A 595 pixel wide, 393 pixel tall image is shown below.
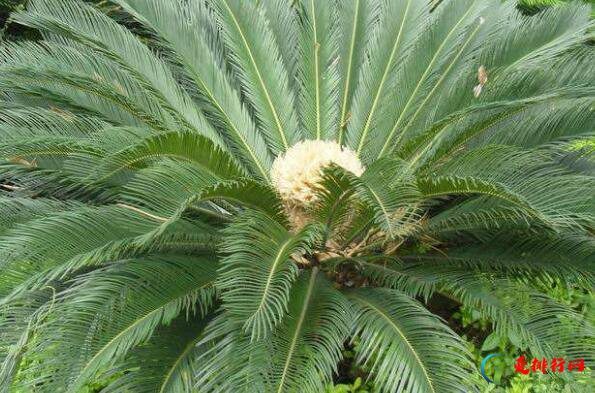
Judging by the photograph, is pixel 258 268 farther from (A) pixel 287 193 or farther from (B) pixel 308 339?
(A) pixel 287 193

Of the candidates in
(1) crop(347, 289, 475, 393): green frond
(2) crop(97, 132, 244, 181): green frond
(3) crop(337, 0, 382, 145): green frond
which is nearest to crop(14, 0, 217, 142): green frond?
(2) crop(97, 132, 244, 181): green frond

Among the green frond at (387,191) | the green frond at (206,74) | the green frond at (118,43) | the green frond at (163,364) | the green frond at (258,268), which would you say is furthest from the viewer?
the green frond at (206,74)

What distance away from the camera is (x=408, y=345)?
213 cm

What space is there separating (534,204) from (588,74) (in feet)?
3.11

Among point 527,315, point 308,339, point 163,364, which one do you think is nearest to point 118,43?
point 163,364

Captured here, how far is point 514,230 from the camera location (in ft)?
8.45

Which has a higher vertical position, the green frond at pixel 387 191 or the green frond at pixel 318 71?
the green frond at pixel 318 71

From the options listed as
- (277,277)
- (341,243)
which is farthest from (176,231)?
(341,243)

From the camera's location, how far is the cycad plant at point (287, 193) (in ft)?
6.85

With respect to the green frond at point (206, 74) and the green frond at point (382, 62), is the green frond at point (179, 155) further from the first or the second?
the green frond at point (382, 62)

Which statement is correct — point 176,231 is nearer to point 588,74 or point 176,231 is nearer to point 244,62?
point 244,62

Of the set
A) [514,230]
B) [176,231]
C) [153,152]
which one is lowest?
[176,231]

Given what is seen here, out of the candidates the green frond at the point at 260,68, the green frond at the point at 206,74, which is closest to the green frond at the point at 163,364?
the green frond at the point at 206,74

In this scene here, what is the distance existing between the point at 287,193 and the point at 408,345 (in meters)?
1.00
